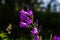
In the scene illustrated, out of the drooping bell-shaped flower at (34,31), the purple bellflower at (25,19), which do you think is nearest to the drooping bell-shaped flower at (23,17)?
the purple bellflower at (25,19)

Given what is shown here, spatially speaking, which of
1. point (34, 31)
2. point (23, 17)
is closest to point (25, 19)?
point (23, 17)

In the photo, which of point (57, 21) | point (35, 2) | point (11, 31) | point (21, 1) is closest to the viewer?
point (11, 31)

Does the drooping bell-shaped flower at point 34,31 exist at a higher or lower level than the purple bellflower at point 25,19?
lower

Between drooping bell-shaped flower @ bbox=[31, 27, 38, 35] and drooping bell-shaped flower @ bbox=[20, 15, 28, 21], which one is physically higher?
drooping bell-shaped flower @ bbox=[20, 15, 28, 21]

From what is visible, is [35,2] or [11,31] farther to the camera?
[35,2]

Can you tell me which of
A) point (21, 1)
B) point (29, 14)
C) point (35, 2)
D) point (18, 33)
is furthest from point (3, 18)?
point (29, 14)

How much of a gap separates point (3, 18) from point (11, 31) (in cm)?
652

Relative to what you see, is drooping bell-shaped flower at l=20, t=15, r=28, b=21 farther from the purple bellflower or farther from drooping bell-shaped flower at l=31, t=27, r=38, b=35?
drooping bell-shaped flower at l=31, t=27, r=38, b=35

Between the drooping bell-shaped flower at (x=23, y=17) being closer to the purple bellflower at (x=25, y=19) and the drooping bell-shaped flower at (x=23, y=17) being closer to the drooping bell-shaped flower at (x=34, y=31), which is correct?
the purple bellflower at (x=25, y=19)

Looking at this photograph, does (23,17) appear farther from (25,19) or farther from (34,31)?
(34,31)

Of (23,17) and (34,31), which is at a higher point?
(23,17)

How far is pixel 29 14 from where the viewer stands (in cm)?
214

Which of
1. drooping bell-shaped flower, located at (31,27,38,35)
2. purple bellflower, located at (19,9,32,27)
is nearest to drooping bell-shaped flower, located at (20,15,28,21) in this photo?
purple bellflower, located at (19,9,32,27)

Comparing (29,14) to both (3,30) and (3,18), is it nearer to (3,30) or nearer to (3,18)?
(3,30)
